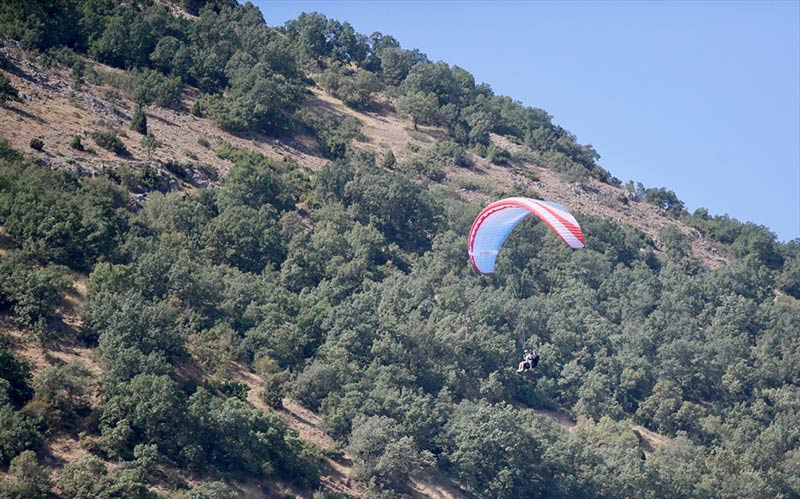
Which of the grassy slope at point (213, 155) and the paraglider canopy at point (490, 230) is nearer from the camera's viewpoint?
the grassy slope at point (213, 155)

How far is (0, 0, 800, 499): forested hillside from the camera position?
43.4 metres

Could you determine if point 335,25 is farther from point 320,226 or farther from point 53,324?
point 53,324

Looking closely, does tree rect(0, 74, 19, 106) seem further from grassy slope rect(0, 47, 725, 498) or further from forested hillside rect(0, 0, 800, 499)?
grassy slope rect(0, 47, 725, 498)

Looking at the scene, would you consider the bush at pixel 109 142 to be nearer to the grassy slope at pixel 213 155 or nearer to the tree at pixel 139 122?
the grassy slope at pixel 213 155

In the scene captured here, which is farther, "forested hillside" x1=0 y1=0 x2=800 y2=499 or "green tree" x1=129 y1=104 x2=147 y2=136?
"green tree" x1=129 y1=104 x2=147 y2=136

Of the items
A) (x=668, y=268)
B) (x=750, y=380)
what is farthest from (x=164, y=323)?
Result: (x=668, y=268)

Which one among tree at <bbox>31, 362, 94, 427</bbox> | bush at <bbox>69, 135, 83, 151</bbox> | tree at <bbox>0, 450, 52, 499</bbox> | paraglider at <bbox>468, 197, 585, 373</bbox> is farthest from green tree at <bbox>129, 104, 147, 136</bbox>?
tree at <bbox>0, 450, 52, 499</bbox>

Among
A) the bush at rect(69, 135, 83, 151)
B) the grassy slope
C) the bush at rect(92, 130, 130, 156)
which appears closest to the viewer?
the grassy slope

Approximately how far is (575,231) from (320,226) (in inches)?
967

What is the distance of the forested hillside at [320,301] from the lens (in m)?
43.4

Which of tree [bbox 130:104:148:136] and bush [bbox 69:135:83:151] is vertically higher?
tree [bbox 130:104:148:136]

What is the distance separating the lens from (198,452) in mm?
41969

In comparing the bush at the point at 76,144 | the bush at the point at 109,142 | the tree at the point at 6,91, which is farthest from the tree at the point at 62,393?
the tree at the point at 6,91

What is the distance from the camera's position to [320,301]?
56375 mm
